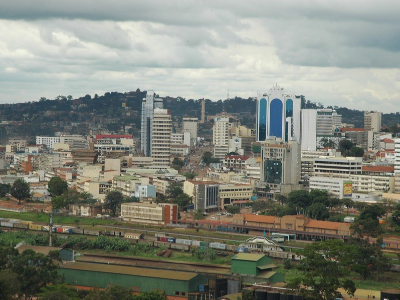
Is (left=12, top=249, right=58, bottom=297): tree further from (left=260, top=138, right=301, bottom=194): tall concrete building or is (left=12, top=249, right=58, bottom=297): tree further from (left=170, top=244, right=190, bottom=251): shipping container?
(left=260, top=138, right=301, bottom=194): tall concrete building

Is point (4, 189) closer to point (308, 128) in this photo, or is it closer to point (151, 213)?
point (151, 213)

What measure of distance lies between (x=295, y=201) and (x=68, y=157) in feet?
122

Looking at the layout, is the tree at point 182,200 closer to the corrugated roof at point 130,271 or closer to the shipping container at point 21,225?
the shipping container at point 21,225

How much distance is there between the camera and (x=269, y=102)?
104 meters

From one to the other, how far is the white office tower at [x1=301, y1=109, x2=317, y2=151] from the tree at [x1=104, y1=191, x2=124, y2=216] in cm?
4535

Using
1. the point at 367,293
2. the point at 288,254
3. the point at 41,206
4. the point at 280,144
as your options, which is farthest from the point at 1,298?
the point at 280,144

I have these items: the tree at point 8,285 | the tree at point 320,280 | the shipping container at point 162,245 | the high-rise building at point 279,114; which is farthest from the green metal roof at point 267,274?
the high-rise building at point 279,114

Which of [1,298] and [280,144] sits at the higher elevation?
[280,144]

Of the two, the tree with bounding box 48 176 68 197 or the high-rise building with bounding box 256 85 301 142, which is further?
the high-rise building with bounding box 256 85 301 142

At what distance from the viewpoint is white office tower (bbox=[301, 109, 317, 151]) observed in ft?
339

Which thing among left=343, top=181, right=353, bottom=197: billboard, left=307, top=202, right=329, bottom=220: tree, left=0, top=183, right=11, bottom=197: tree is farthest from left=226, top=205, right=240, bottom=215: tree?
left=0, top=183, right=11, bottom=197: tree

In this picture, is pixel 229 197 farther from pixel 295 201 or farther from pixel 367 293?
pixel 367 293

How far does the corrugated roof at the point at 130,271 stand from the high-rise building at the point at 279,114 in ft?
222

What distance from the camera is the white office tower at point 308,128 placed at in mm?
103438
